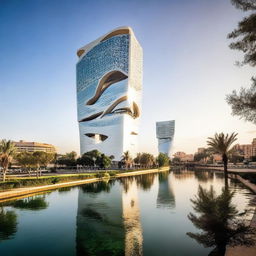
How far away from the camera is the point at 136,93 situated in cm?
10312

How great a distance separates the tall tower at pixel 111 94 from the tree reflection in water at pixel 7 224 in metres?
77.5

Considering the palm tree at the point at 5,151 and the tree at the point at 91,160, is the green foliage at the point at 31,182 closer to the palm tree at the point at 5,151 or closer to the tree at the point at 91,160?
the palm tree at the point at 5,151

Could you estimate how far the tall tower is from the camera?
311ft

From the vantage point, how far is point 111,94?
96062 mm

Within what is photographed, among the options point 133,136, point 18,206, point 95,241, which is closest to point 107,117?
point 133,136

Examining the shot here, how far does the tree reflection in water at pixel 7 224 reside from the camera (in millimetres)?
10928

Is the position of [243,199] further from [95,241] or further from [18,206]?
[18,206]

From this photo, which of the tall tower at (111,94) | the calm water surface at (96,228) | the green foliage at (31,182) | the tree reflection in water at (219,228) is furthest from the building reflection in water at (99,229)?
the tall tower at (111,94)

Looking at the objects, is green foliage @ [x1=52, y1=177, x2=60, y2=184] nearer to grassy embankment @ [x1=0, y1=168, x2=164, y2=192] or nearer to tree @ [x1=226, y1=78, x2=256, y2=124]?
grassy embankment @ [x1=0, y1=168, x2=164, y2=192]

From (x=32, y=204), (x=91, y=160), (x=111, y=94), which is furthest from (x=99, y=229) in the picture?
(x=111, y=94)

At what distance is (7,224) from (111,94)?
85.8 m

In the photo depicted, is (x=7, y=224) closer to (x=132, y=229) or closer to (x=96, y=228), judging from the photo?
(x=96, y=228)

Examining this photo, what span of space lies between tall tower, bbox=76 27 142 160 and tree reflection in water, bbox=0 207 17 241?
3053 inches

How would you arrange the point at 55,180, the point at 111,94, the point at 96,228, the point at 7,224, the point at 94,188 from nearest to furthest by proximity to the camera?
the point at 96,228 → the point at 7,224 → the point at 94,188 → the point at 55,180 → the point at 111,94
